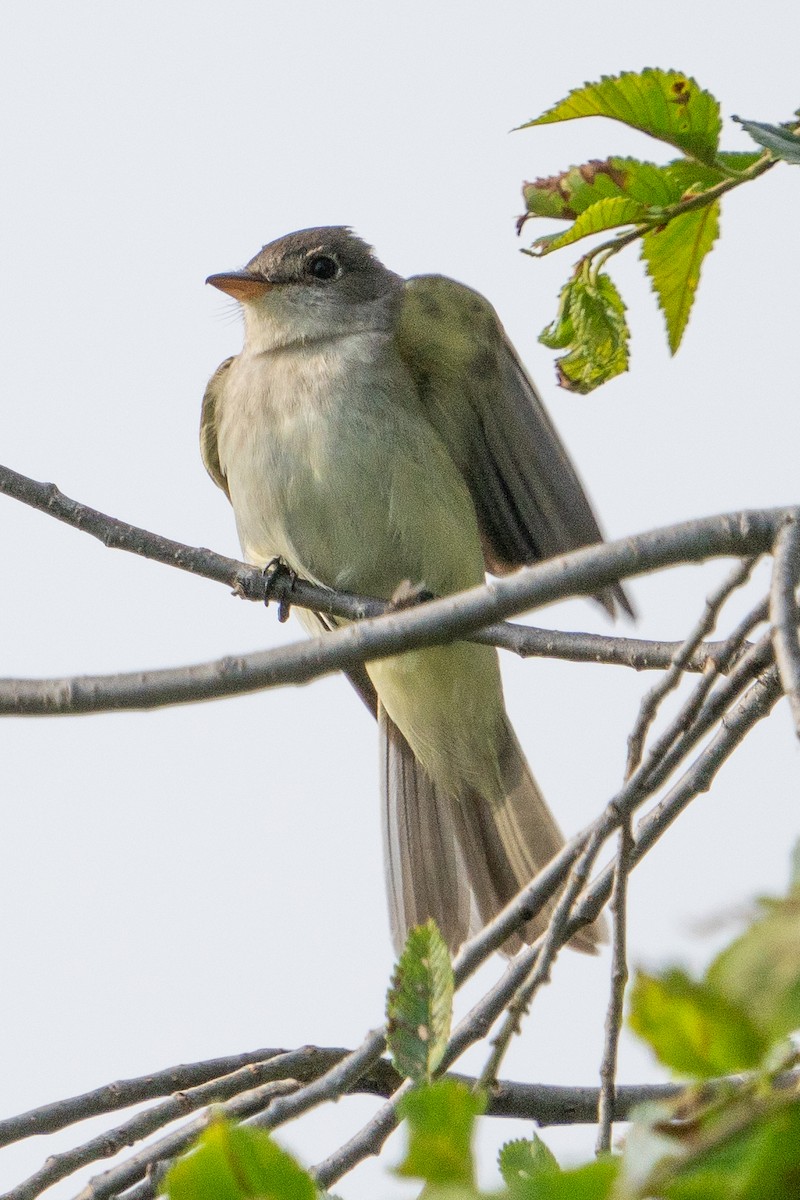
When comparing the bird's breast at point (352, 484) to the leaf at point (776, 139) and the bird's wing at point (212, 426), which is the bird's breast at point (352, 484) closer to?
the bird's wing at point (212, 426)

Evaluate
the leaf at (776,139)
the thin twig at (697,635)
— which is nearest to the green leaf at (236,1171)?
the thin twig at (697,635)

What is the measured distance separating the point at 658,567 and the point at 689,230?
1.06 m

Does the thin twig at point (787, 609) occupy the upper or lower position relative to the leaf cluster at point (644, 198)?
lower

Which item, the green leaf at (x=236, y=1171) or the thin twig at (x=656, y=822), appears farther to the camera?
the thin twig at (x=656, y=822)

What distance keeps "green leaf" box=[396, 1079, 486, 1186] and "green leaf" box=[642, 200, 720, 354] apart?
2.04 m

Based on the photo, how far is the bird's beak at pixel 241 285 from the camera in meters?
6.64

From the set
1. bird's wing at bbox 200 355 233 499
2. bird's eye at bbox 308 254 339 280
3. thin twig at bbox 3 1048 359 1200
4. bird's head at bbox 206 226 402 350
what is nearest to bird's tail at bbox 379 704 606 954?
bird's wing at bbox 200 355 233 499

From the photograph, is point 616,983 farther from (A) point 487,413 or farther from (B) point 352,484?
(A) point 487,413

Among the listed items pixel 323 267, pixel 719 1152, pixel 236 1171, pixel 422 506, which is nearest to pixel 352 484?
pixel 422 506

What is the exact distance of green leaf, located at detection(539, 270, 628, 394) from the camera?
3160 mm

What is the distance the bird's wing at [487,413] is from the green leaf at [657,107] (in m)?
3.00

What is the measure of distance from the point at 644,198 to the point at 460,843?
3645 millimetres

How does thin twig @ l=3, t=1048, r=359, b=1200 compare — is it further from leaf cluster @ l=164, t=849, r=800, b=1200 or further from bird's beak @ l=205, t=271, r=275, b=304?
bird's beak @ l=205, t=271, r=275, b=304

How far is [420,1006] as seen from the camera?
1938 mm
